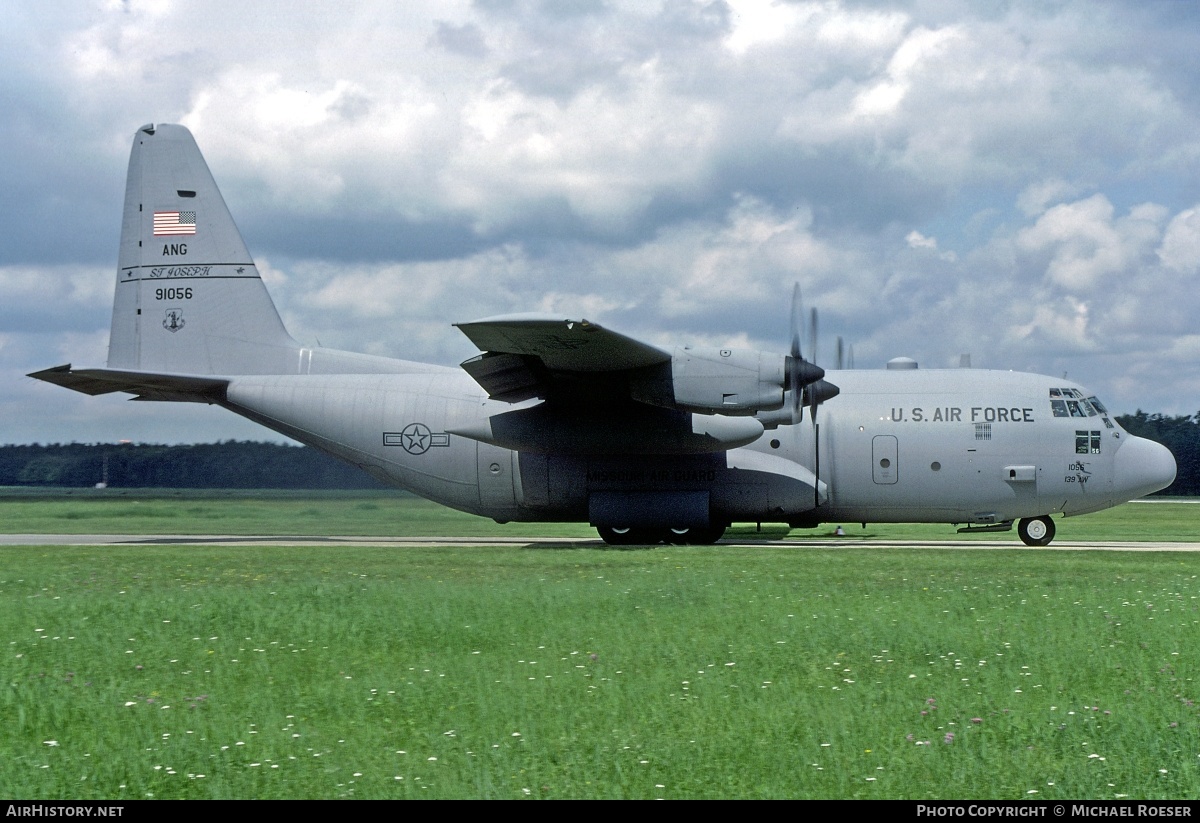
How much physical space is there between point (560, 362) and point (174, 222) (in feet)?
37.5

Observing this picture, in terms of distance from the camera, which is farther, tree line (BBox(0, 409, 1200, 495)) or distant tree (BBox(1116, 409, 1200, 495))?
distant tree (BBox(1116, 409, 1200, 495))

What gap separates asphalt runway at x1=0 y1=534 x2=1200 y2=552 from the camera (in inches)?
955

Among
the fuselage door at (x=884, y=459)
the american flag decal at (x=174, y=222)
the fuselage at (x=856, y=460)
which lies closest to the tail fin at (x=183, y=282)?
the american flag decal at (x=174, y=222)

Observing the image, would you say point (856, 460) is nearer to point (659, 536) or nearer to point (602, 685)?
point (659, 536)

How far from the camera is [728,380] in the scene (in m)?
21.0

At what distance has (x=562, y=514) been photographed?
984 inches

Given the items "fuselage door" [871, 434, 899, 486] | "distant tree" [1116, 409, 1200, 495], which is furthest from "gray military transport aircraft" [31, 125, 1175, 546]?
"distant tree" [1116, 409, 1200, 495]

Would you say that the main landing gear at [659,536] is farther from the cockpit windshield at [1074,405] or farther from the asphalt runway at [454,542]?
the cockpit windshield at [1074,405]

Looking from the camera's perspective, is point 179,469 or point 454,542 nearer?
point 454,542

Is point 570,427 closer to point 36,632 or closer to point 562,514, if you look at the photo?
point 562,514

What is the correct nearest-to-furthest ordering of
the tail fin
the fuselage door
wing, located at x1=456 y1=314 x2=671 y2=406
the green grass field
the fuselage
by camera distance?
the green grass field, wing, located at x1=456 y1=314 x2=671 y2=406, the fuselage, the fuselage door, the tail fin

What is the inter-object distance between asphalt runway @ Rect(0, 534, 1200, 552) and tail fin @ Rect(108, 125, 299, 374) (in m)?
4.07

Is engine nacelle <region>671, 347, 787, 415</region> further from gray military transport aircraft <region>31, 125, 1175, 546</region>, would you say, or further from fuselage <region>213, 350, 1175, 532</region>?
fuselage <region>213, 350, 1175, 532</region>

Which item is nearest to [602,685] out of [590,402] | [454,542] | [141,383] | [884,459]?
[590,402]
